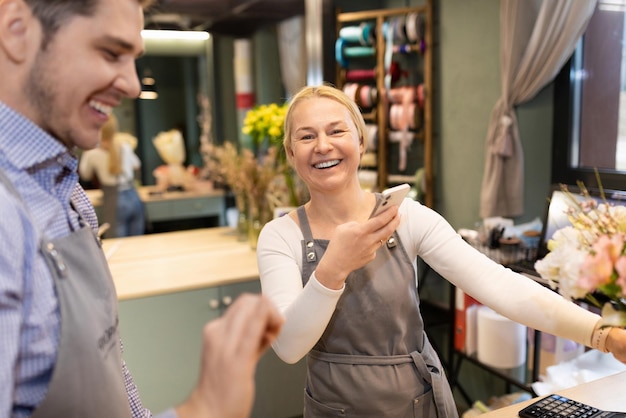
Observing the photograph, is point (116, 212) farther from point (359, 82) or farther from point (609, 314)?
point (609, 314)

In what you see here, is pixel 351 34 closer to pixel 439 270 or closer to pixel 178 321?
pixel 178 321

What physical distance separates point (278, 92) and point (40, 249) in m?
3.59

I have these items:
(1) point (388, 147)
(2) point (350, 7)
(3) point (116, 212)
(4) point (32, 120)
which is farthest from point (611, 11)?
(3) point (116, 212)

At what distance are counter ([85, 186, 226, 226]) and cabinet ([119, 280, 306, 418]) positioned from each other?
7.20 ft

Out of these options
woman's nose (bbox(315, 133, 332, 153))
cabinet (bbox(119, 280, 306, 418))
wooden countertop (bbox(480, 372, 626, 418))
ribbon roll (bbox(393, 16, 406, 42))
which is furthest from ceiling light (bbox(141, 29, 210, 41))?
wooden countertop (bbox(480, 372, 626, 418))

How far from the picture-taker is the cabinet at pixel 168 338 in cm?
255

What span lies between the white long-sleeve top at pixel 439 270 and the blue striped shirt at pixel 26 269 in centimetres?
59

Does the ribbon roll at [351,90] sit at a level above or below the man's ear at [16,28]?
above

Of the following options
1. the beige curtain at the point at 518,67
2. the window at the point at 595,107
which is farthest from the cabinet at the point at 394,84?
the window at the point at 595,107

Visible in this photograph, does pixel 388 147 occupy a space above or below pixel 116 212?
above

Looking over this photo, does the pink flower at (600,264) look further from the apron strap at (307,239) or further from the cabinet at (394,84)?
the cabinet at (394,84)

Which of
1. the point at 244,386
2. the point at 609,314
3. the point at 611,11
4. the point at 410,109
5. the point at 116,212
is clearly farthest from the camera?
the point at 116,212

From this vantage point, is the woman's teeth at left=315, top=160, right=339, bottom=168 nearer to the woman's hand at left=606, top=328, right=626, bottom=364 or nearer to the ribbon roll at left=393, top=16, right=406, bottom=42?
the woman's hand at left=606, top=328, right=626, bottom=364

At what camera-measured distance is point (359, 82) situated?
429 centimetres
